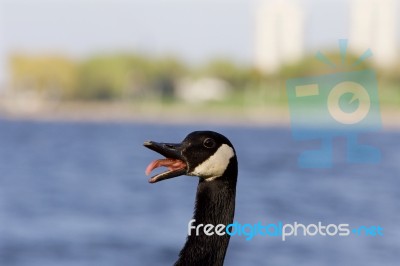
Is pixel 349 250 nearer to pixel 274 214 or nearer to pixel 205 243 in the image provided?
pixel 274 214

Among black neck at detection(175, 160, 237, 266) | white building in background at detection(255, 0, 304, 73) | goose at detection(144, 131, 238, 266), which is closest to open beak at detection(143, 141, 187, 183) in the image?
goose at detection(144, 131, 238, 266)

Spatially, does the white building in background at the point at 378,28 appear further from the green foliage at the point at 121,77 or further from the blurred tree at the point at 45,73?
the blurred tree at the point at 45,73

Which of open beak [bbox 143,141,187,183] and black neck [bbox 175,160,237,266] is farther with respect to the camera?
black neck [bbox 175,160,237,266]

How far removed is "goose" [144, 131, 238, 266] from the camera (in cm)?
564

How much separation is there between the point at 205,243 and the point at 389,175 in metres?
40.6

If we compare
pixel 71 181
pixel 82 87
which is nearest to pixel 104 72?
pixel 82 87

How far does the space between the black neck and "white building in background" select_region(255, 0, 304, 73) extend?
11047 cm

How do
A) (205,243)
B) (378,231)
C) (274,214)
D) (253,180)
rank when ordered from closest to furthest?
(205,243)
(378,231)
(274,214)
(253,180)

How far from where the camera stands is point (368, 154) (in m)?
60.2

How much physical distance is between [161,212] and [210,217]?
22957mm
